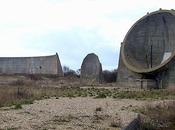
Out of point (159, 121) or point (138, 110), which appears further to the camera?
point (138, 110)

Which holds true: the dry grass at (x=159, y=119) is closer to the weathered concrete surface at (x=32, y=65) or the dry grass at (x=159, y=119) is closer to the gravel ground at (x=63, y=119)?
the gravel ground at (x=63, y=119)

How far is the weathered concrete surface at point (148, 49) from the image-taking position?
206ft

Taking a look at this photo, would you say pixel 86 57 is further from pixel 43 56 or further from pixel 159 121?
pixel 159 121

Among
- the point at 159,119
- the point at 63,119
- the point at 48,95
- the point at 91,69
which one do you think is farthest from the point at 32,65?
the point at 63,119

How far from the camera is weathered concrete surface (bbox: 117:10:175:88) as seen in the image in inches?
2475

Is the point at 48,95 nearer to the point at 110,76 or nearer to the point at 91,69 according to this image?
the point at 91,69

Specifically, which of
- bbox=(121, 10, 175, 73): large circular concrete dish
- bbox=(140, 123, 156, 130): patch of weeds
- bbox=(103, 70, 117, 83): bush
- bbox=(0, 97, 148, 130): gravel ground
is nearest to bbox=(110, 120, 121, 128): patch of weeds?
bbox=(0, 97, 148, 130): gravel ground

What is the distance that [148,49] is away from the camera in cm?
6900

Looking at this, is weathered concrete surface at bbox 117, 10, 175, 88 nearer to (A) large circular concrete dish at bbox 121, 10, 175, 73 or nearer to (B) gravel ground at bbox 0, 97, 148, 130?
(A) large circular concrete dish at bbox 121, 10, 175, 73

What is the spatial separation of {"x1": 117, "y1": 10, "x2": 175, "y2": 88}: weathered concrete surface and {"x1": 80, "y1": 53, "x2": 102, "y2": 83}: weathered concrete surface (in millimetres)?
8127

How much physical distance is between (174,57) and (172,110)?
129ft

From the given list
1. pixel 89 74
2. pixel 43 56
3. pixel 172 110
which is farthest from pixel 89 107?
pixel 43 56

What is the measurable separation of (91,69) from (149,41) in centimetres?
1143

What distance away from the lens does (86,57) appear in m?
77.9
